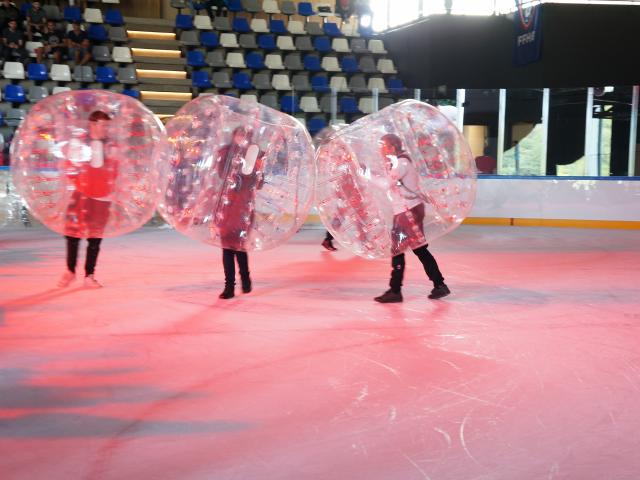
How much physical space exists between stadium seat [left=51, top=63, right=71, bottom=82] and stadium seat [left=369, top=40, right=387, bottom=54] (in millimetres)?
6816

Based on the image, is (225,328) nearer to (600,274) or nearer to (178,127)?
(178,127)

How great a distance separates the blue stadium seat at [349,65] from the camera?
16.6 meters

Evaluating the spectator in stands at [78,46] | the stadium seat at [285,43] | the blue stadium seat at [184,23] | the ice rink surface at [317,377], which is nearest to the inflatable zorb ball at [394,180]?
the ice rink surface at [317,377]

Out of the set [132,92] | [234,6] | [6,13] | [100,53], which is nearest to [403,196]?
[132,92]

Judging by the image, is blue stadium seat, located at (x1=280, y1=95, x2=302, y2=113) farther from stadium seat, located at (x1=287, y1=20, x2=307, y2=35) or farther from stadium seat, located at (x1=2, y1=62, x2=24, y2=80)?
stadium seat, located at (x1=2, y1=62, x2=24, y2=80)

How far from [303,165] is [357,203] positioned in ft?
1.45

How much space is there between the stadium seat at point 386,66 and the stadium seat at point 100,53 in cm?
588

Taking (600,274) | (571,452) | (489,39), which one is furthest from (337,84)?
(571,452)

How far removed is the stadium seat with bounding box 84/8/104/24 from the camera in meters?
16.0

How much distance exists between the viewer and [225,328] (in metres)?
5.21

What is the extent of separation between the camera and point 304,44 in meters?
16.9

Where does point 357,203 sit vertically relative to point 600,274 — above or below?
above

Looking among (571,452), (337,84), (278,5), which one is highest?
(278,5)

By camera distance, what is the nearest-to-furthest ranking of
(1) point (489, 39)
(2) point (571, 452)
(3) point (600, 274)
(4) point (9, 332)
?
1. (2) point (571, 452)
2. (4) point (9, 332)
3. (3) point (600, 274)
4. (1) point (489, 39)
